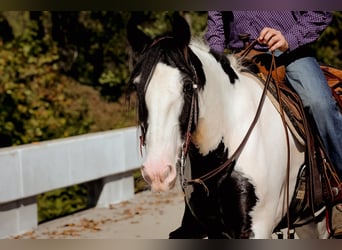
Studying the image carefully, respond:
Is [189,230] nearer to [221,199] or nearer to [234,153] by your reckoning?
[221,199]

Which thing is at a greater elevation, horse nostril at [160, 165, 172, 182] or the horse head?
Result: the horse head

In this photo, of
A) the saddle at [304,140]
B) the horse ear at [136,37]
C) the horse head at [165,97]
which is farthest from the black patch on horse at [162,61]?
the saddle at [304,140]

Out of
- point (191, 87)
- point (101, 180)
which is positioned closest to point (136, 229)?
point (101, 180)

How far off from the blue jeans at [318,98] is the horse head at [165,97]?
812mm

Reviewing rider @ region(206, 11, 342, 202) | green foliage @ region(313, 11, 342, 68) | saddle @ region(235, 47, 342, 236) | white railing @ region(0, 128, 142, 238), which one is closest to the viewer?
saddle @ region(235, 47, 342, 236)

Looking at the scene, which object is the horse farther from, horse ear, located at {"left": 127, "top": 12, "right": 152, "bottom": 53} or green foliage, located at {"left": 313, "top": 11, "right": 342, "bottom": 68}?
green foliage, located at {"left": 313, "top": 11, "right": 342, "bottom": 68}

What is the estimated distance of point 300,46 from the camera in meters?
3.92

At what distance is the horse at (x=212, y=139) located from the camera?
10.2 feet

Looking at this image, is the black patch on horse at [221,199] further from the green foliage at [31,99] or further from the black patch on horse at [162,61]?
the green foliage at [31,99]

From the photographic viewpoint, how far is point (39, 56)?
10273mm

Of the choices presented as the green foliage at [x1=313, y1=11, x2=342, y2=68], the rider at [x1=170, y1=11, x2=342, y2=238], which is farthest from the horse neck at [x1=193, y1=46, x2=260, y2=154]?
the green foliage at [x1=313, y1=11, x2=342, y2=68]

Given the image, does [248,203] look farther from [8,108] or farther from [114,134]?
[8,108]

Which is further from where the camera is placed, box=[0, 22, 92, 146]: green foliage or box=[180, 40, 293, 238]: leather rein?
box=[0, 22, 92, 146]: green foliage

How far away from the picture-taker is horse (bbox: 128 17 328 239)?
3121mm
